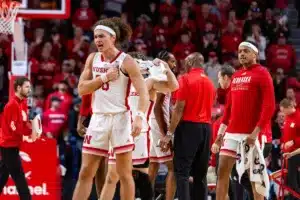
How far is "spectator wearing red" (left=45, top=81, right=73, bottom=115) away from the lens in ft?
61.2

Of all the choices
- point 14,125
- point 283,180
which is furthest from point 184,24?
point 14,125

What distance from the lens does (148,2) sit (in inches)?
927

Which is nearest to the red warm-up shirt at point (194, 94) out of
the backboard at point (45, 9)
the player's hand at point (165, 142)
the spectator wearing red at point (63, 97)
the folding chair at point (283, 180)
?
the player's hand at point (165, 142)

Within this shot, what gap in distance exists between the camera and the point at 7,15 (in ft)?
52.3

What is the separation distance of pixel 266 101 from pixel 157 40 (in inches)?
409

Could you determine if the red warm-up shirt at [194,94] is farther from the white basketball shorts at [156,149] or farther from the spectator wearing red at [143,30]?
the spectator wearing red at [143,30]

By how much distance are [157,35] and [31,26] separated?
2.76 m

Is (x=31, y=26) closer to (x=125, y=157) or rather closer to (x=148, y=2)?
(x=148, y=2)

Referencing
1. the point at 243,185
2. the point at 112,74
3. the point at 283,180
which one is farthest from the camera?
the point at 283,180

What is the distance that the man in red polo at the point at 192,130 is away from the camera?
1242 cm

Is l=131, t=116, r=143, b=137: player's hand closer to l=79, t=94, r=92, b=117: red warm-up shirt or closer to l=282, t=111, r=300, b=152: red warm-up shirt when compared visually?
l=79, t=94, r=92, b=117: red warm-up shirt

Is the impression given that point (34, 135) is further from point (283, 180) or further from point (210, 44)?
point (210, 44)

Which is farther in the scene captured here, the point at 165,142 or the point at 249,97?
the point at 165,142

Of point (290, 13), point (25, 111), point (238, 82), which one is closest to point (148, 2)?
point (290, 13)
